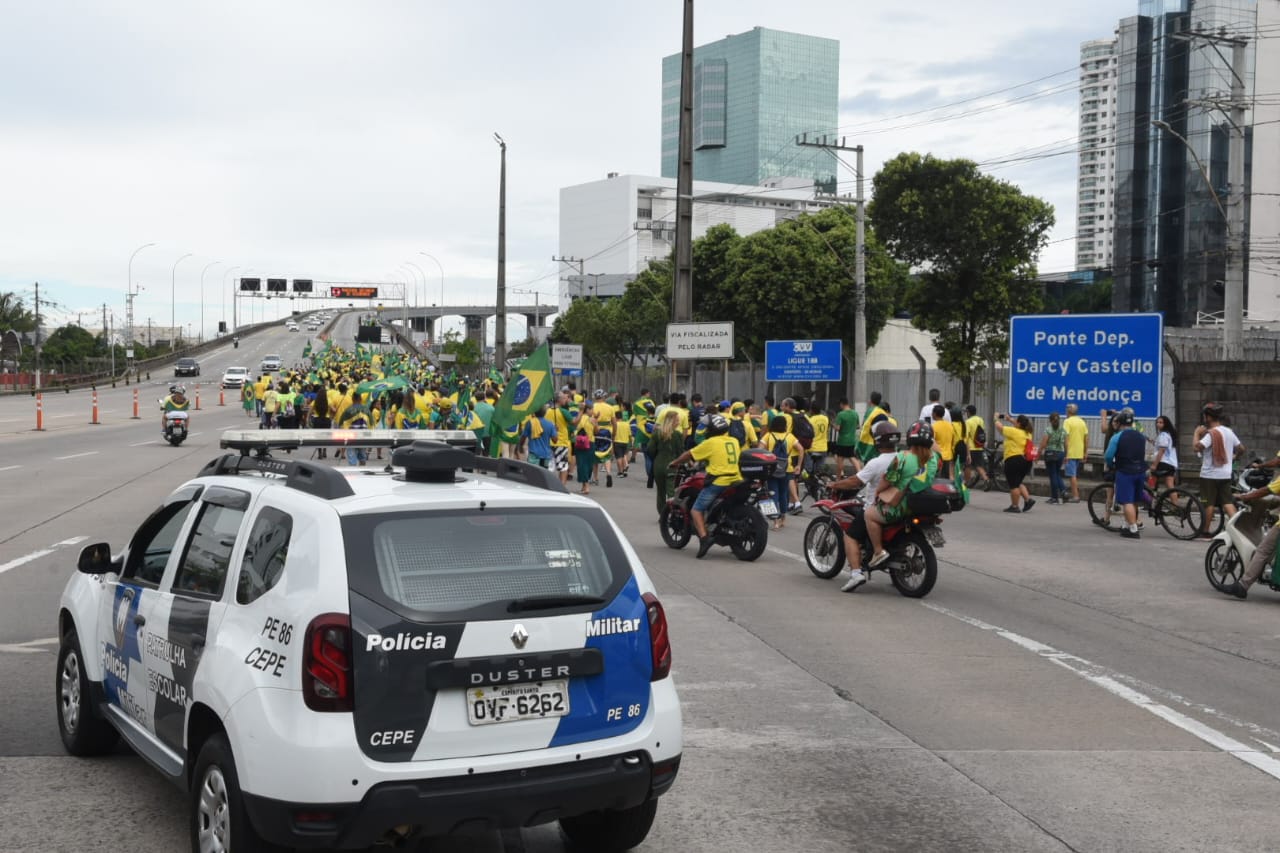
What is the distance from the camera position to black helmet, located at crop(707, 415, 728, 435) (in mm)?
14164

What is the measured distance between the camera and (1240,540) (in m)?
12.3

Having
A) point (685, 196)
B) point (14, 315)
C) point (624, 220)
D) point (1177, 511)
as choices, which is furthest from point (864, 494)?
point (624, 220)

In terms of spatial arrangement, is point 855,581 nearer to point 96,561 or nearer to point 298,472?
point 96,561

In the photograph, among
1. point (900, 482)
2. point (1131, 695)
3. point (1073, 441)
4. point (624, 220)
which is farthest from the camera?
point (624, 220)

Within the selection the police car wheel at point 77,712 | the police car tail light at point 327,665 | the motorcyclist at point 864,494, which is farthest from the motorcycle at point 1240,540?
the police car tail light at point 327,665

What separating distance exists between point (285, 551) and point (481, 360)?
98212 millimetres

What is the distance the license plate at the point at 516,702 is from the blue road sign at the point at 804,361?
3295 centimetres

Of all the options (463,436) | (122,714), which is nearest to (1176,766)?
(463,436)

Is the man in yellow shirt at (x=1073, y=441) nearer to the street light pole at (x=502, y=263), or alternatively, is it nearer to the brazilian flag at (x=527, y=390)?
the brazilian flag at (x=527, y=390)

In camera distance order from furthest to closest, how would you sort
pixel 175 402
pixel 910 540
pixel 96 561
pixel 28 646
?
pixel 175 402 < pixel 910 540 < pixel 28 646 < pixel 96 561

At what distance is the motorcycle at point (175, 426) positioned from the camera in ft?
106

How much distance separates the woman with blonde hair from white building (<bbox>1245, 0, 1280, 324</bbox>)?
58.7 meters

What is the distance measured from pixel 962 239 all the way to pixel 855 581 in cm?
3508

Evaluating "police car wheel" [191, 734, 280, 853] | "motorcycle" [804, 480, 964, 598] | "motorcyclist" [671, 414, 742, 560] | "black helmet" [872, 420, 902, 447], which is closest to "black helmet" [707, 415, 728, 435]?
"motorcyclist" [671, 414, 742, 560]
